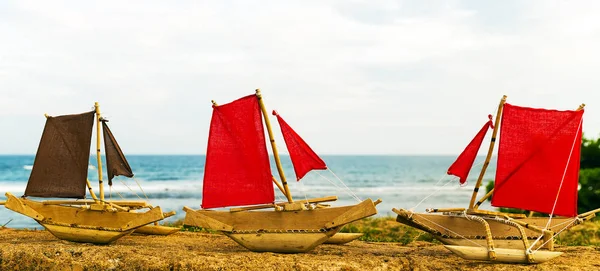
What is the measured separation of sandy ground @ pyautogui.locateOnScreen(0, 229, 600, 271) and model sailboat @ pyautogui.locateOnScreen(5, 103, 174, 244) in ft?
1.09

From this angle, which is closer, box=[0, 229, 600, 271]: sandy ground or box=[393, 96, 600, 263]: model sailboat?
box=[0, 229, 600, 271]: sandy ground

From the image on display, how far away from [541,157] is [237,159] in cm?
502

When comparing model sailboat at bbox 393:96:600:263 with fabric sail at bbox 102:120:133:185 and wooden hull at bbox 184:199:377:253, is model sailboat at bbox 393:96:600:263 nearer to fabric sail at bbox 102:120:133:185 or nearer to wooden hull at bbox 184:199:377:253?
wooden hull at bbox 184:199:377:253

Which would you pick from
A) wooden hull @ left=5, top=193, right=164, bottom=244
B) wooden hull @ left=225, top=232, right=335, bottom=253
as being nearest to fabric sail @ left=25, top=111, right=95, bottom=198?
wooden hull @ left=5, top=193, right=164, bottom=244

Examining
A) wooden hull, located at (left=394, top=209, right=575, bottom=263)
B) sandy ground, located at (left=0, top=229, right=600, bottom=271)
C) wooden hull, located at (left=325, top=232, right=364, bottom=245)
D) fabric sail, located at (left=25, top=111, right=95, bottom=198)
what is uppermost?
fabric sail, located at (left=25, top=111, right=95, bottom=198)

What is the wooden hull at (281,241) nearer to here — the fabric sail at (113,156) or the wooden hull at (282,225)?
the wooden hull at (282,225)

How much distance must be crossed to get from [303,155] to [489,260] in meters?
3.37

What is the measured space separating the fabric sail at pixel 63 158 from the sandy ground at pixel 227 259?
1022 millimetres

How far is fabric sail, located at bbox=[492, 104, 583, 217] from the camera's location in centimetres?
929

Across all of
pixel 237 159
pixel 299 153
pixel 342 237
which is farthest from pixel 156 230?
pixel 299 153

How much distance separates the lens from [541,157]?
9383mm

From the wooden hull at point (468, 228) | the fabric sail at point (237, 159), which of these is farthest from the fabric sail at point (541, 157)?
the fabric sail at point (237, 159)

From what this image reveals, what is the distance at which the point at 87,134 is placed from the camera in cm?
1082

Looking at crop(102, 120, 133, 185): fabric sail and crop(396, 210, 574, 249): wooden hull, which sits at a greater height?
crop(102, 120, 133, 185): fabric sail
